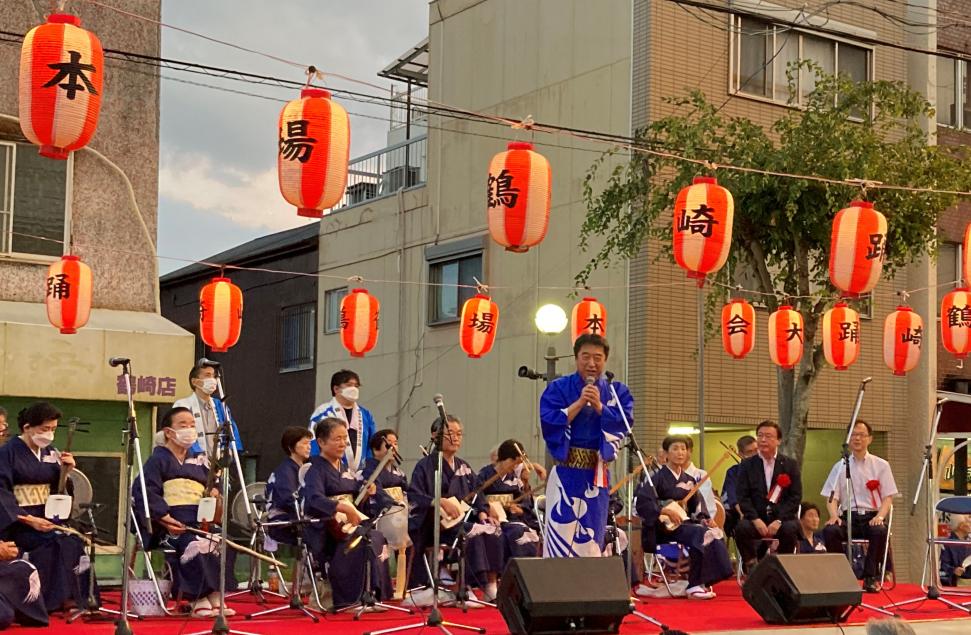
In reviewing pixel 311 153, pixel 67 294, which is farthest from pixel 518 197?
pixel 67 294

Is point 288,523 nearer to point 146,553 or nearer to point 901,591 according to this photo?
point 146,553

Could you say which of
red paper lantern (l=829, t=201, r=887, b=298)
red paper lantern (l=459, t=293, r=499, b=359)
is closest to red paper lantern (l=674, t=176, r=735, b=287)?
red paper lantern (l=829, t=201, r=887, b=298)

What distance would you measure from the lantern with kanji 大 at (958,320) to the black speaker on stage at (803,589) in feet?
23.3

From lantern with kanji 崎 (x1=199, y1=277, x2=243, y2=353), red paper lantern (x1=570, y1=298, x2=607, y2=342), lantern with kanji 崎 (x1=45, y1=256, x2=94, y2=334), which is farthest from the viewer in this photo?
red paper lantern (x1=570, y1=298, x2=607, y2=342)

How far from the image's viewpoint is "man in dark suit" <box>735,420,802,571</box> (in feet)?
42.4

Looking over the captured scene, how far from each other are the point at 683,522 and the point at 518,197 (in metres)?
3.60

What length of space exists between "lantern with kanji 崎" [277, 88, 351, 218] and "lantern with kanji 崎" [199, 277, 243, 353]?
14.5 ft

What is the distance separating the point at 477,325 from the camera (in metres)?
17.1

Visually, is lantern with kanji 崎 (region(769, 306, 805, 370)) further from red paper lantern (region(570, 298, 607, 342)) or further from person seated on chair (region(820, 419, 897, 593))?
person seated on chair (region(820, 419, 897, 593))

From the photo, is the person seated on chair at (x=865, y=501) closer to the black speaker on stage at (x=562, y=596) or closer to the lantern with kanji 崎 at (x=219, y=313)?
the black speaker on stage at (x=562, y=596)

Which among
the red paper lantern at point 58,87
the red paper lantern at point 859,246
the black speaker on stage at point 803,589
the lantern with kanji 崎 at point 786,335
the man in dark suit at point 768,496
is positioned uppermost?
the red paper lantern at point 58,87

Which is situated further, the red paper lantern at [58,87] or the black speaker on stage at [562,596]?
the red paper lantern at [58,87]

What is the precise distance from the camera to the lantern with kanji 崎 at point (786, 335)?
16203mm

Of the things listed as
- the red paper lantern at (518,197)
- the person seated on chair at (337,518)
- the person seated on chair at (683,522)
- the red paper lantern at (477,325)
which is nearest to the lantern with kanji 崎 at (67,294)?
the person seated on chair at (337,518)
